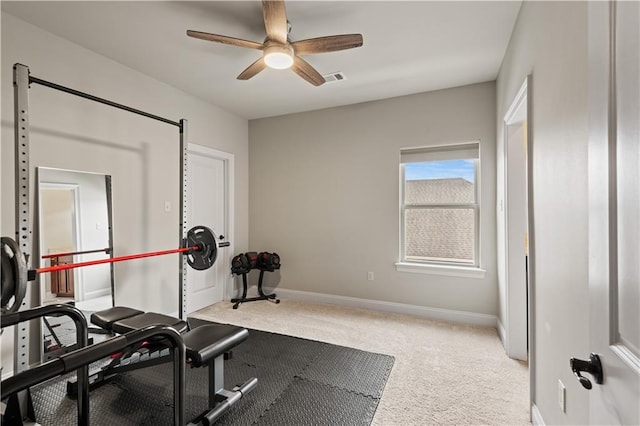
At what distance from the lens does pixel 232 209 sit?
432 centimetres

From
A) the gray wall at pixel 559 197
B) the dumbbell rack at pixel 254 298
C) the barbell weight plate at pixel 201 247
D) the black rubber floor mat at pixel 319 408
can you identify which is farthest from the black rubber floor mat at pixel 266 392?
the dumbbell rack at pixel 254 298

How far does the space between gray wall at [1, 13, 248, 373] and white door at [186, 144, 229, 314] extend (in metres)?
0.26

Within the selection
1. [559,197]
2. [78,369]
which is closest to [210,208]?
[78,369]

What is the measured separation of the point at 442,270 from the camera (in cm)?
344

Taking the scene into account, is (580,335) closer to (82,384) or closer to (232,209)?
(82,384)

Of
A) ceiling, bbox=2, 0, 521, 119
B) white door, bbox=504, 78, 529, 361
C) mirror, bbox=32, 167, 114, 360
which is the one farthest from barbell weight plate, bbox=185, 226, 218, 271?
white door, bbox=504, 78, 529, 361

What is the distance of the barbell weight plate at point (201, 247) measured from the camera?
2.77 meters

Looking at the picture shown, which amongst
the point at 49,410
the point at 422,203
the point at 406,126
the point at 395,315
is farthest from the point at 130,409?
the point at 406,126

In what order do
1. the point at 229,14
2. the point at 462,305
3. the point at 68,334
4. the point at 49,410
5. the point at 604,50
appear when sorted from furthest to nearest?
the point at 462,305 < the point at 68,334 < the point at 229,14 < the point at 49,410 < the point at 604,50

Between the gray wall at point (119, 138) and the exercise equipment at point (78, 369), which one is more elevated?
the gray wall at point (119, 138)

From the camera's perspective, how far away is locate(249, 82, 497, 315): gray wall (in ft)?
10.9

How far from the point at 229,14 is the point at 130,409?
282 cm

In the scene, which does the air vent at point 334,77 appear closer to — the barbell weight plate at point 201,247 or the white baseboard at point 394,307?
the barbell weight plate at point 201,247

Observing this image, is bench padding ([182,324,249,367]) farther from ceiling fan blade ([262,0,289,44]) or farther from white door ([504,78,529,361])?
white door ([504,78,529,361])
